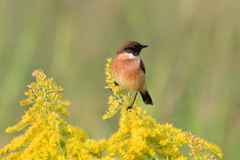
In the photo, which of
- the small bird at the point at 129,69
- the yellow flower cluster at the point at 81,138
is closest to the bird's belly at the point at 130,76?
the small bird at the point at 129,69

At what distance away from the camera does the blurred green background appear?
154 inches

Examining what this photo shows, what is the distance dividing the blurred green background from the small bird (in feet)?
0.75

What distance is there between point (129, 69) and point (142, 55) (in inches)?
45.3

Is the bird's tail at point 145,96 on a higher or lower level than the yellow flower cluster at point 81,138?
higher

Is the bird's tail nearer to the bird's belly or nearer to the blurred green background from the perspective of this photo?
the blurred green background

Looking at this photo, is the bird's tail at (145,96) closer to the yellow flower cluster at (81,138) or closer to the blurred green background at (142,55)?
the blurred green background at (142,55)

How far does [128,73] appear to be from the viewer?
3.71m

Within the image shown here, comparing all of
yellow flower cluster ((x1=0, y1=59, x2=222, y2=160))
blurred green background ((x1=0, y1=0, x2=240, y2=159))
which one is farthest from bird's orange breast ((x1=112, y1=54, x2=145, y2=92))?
yellow flower cluster ((x1=0, y1=59, x2=222, y2=160))

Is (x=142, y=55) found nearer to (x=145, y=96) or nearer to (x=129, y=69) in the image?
(x=145, y=96)

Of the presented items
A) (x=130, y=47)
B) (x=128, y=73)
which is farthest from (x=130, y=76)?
(x=130, y=47)

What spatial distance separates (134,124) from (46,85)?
0.52 m

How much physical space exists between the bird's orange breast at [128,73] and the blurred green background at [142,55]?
0.81 feet

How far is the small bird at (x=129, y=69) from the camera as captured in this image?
3.64 m

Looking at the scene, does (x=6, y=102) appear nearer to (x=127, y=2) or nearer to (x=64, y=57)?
(x=64, y=57)
